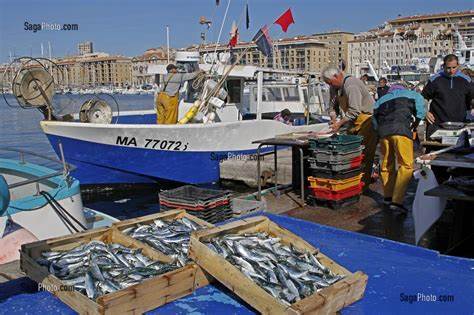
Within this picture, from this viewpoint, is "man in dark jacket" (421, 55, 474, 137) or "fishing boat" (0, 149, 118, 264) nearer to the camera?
"fishing boat" (0, 149, 118, 264)

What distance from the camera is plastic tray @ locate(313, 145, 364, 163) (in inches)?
237

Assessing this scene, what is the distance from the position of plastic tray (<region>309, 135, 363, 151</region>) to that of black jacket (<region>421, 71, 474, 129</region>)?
1.33 m

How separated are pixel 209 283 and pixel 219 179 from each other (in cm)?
875

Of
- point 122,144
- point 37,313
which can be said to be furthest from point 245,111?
point 37,313

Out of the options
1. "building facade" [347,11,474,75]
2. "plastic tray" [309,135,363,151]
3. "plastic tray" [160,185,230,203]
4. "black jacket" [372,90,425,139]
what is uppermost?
"building facade" [347,11,474,75]

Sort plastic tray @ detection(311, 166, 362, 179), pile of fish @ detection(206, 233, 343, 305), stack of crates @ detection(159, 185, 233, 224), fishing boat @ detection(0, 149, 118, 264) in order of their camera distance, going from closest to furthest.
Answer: pile of fish @ detection(206, 233, 343, 305)
fishing boat @ detection(0, 149, 118, 264)
stack of crates @ detection(159, 185, 233, 224)
plastic tray @ detection(311, 166, 362, 179)

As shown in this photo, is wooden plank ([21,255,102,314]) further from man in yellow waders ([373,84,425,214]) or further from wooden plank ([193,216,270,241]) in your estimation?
man in yellow waders ([373,84,425,214])

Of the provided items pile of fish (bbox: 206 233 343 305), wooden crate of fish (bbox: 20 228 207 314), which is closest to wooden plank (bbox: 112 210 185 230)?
wooden crate of fish (bbox: 20 228 207 314)

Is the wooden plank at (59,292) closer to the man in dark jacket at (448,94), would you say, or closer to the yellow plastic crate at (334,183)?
the yellow plastic crate at (334,183)

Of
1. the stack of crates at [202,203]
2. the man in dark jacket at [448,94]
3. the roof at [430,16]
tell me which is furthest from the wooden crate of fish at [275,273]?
the roof at [430,16]

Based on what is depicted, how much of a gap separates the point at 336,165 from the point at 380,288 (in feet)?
9.26

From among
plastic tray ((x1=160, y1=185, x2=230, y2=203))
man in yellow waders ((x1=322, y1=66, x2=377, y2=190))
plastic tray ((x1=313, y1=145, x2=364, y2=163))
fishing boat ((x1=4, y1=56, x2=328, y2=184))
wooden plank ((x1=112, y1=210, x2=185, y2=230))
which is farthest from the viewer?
fishing boat ((x1=4, y1=56, x2=328, y2=184))

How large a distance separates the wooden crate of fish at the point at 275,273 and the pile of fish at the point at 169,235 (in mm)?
281

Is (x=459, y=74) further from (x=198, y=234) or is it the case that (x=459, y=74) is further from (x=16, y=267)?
(x=16, y=267)
